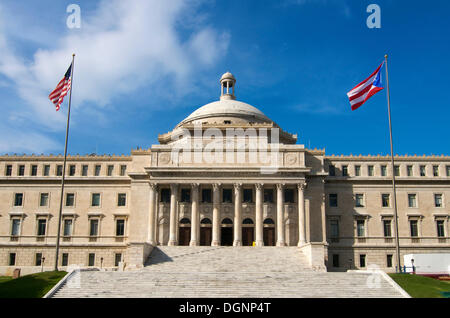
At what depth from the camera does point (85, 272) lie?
4212 centimetres

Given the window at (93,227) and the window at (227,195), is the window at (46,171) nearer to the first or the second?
the window at (93,227)

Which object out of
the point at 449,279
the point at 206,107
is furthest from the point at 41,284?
the point at 206,107

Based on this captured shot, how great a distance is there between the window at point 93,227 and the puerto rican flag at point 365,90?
39.8 meters

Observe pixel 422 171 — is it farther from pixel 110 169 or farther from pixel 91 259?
pixel 91 259

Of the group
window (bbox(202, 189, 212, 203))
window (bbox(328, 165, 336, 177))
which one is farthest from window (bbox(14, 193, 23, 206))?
window (bbox(328, 165, 336, 177))

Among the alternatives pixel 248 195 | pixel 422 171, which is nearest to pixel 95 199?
pixel 248 195

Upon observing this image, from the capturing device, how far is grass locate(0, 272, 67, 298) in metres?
35.5

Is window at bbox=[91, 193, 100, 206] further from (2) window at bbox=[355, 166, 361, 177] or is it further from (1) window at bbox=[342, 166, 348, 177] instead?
(2) window at bbox=[355, 166, 361, 177]

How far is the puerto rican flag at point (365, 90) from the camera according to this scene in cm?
4441

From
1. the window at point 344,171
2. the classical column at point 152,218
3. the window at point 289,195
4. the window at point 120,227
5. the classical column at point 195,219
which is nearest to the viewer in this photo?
the classical column at point 195,219

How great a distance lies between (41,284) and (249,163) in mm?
31385

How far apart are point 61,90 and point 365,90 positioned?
3002 cm

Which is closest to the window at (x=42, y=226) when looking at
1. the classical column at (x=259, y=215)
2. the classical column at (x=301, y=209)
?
the classical column at (x=259, y=215)
